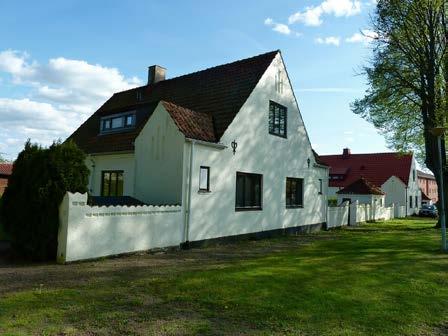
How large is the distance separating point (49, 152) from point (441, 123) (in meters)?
20.9

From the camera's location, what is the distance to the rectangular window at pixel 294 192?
20.8 metres

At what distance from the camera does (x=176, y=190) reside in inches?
556

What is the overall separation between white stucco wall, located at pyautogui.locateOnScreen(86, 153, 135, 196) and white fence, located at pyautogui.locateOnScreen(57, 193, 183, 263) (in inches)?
133

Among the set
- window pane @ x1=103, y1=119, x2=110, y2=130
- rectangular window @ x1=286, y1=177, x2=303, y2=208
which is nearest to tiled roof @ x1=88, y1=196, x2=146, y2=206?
window pane @ x1=103, y1=119, x2=110, y2=130

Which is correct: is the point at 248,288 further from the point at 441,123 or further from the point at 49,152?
the point at 441,123

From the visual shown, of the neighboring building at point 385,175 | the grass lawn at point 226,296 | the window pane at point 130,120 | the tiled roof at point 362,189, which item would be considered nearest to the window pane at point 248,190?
the grass lawn at point 226,296

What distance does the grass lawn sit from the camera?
19.4 ft

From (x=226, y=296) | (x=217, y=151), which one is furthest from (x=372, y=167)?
(x=226, y=296)

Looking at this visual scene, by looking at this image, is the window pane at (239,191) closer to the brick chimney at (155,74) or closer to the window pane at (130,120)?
the window pane at (130,120)

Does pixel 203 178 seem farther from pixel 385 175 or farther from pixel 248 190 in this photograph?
pixel 385 175

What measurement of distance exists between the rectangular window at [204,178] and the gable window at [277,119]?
5.01 meters

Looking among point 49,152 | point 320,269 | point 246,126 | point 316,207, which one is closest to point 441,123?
point 316,207

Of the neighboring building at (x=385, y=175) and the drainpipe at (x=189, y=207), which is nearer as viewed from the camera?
the drainpipe at (x=189, y=207)

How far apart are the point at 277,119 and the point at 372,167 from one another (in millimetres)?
38086
